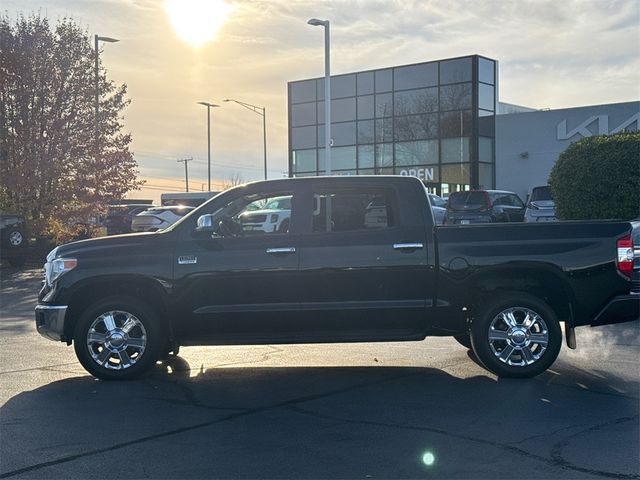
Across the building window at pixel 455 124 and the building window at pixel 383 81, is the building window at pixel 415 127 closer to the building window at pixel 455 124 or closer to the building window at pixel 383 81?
the building window at pixel 455 124

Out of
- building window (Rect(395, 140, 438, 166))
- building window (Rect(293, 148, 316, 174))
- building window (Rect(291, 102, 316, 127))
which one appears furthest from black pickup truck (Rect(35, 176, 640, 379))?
building window (Rect(291, 102, 316, 127))

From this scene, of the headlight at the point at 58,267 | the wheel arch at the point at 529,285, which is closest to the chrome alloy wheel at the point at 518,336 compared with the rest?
the wheel arch at the point at 529,285

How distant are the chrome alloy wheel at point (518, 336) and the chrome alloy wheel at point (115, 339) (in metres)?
3.39

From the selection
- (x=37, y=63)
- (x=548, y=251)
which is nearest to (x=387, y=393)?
(x=548, y=251)

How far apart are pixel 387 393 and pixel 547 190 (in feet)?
54.7

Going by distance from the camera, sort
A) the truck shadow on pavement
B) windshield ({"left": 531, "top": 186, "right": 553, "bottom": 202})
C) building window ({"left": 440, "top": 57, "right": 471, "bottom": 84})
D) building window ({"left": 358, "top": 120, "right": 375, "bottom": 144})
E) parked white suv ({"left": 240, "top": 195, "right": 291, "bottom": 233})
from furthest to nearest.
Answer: building window ({"left": 358, "top": 120, "right": 375, "bottom": 144})
building window ({"left": 440, "top": 57, "right": 471, "bottom": 84})
windshield ({"left": 531, "top": 186, "right": 553, "bottom": 202})
parked white suv ({"left": 240, "top": 195, "right": 291, "bottom": 233})
the truck shadow on pavement

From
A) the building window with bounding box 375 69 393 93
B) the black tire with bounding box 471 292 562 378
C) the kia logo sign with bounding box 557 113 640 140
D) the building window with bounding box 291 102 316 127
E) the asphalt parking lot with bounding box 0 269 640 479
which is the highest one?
the building window with bounding box 375 69 393 93

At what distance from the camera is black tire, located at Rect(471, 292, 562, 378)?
22.7 ft

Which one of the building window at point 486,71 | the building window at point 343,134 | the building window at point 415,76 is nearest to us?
the building window at point 486,71

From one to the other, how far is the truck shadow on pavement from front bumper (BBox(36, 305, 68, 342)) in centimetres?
47

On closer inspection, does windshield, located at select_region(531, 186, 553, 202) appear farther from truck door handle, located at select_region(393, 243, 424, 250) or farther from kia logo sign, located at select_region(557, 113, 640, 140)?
truck door handle, located at select_region(393, 243, 424, 250)

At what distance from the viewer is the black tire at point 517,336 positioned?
6.91 m

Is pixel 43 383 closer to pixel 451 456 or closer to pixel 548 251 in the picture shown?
pixel 451 456

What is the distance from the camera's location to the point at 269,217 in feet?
25.1
